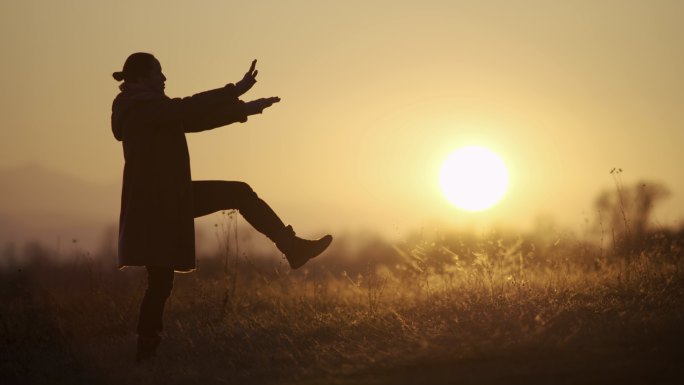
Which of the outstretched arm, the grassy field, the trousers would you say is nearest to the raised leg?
the trousers

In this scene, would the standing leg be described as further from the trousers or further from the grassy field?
the grassy field

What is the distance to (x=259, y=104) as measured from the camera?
8727mm

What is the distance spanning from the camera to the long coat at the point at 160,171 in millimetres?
8422

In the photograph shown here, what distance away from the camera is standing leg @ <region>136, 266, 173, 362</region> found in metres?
8.61

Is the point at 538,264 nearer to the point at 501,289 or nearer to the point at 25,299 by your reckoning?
the point at 501,289

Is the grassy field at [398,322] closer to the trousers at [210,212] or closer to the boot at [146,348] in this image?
the boot at [146,348]

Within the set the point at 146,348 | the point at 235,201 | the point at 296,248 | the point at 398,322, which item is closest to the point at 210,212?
the point at 235,201

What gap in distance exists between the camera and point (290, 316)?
33.6ft

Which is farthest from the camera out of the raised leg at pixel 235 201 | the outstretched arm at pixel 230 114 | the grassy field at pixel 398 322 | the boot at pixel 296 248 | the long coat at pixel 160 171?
the boot at pixel 296 248

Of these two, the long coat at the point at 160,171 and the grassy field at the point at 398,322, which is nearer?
the grassy field at the point at 398,322

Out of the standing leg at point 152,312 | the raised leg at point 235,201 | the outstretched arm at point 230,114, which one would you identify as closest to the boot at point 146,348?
the standing leg at point 152,312

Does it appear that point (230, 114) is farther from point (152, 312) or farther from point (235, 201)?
point (152, 312)

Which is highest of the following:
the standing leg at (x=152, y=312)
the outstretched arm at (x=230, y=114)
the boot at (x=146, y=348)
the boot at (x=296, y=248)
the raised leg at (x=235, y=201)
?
the outstretched arm at (x=230, y=114)

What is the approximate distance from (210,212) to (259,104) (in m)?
1.06
